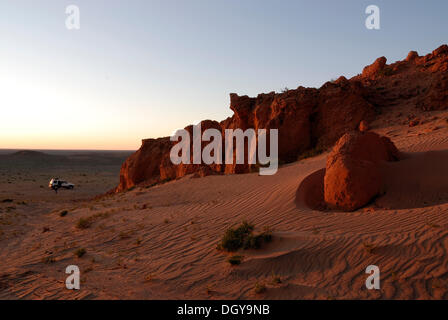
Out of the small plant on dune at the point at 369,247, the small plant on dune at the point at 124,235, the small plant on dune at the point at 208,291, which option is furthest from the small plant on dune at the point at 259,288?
the small plant on dune at the point at 124,235

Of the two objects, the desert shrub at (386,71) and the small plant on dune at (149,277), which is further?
the desert shrub at (386,71)

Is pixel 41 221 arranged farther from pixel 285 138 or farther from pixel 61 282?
pixel 285 138

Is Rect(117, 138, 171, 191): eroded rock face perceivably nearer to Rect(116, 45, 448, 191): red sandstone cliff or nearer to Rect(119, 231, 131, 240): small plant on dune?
Rect(116, 45, 448, 191): red sandstone cliff

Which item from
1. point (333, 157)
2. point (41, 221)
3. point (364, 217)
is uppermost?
point (333, 157)

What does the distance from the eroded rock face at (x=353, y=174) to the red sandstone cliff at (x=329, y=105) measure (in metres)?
6.96

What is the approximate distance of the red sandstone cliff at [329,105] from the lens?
15664 mm

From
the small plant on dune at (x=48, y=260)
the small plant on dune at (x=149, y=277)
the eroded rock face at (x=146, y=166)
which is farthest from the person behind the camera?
the eroded rock face at (x=146, y=166)

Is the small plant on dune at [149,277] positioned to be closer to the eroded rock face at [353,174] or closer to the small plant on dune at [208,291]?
the small plant on dune at [208,291]

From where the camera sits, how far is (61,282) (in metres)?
5.48

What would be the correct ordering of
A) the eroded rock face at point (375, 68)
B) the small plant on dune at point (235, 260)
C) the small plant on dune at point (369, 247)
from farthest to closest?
the eroded rock face at point (375, 68) → the small plant on dune at point (235, 260) → the small plant on dune at point (369, 247)

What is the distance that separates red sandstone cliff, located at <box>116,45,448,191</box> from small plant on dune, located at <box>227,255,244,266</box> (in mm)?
10072

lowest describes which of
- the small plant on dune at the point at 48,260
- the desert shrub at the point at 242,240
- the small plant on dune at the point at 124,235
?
the small plant on dune at the point at 48,260
